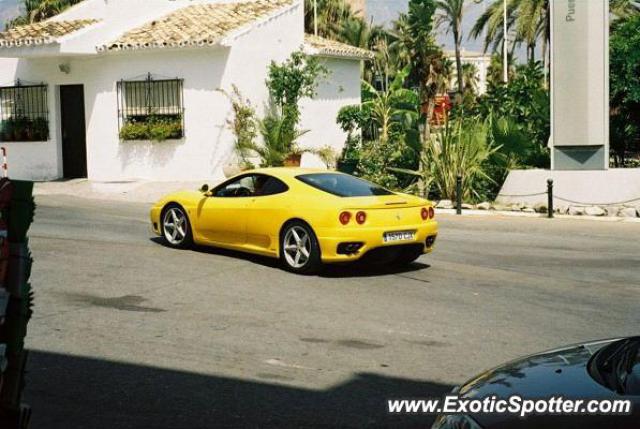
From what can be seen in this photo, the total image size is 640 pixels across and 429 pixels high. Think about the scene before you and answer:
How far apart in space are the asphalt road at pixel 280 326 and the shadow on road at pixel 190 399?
0.05ft

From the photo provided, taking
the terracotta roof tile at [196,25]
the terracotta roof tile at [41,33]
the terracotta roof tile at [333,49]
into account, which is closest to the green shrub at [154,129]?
the terracotta roof tile at [196,25]

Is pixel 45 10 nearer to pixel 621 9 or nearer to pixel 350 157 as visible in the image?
pixel 350 157

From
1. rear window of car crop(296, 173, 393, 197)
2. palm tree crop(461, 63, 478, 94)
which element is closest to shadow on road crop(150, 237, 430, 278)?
rear window of car crop(296, 173, 393, 197)

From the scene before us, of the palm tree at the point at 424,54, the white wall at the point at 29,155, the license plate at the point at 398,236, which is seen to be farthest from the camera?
the palm tree at the point at 424,54

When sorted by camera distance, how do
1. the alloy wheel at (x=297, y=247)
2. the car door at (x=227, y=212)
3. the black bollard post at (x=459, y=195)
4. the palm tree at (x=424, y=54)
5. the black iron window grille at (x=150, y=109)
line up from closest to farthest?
the alloy wheel at (x=297, y=247)
the car door at (x=227, y=212)
the black bollard post at (x=459, y=195)
the black iron window grille at (x=150, y=109)
the palm tree at (x=424, y=54)

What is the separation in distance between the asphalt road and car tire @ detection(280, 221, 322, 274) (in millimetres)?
165

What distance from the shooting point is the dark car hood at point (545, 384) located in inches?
134

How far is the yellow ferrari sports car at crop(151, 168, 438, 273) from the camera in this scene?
11055 mm

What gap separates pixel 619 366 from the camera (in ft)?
12.3

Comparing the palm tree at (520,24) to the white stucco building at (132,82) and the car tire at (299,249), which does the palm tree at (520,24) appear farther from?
the car tire at (299,249)

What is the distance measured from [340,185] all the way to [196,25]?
1680cm

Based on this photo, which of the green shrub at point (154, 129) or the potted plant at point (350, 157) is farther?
the potted plant at point (350, 157)

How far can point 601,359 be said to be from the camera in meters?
3.98

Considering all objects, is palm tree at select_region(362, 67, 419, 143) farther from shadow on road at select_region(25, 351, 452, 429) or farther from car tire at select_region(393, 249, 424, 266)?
shadow on road at select_region(25, 351, 452, 429)
